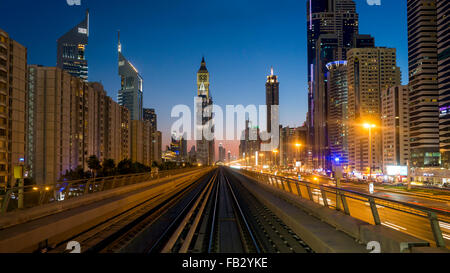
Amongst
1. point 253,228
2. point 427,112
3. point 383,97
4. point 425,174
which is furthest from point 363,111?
point 253,228

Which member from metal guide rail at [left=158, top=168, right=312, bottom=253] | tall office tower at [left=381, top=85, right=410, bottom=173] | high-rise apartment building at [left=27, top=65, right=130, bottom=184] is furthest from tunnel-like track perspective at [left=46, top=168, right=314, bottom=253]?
tall office tower at [left=381, top=85, right=410, bottom=173]

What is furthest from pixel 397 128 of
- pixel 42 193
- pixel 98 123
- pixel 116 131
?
pixel 42 193

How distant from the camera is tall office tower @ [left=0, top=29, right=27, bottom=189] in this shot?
62125 mm

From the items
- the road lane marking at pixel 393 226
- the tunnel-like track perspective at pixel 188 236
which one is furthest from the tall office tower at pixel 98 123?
the road lane marking at pixel 393 226

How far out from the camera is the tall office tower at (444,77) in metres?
103

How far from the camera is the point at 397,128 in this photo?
14188 cm

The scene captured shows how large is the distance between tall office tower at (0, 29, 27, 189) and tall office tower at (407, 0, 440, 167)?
415ft

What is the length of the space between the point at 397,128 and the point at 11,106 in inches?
5485

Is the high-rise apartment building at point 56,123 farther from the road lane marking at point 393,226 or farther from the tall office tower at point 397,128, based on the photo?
the tall office tower at point 397,128

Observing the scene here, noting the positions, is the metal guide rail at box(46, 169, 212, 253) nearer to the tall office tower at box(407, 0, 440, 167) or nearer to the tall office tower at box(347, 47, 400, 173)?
the tall office tower at box(407, 0, 440, 167)

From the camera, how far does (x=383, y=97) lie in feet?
502
